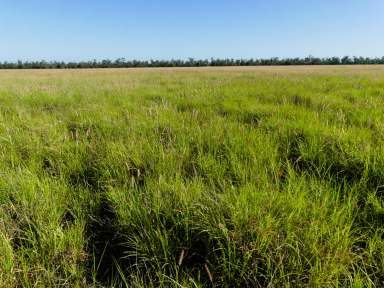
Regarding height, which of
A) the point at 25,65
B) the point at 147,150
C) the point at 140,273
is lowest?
the point at 140,273

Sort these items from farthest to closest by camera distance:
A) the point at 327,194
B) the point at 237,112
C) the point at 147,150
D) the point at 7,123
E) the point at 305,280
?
the point at 237,112 < the point at 7,123 < the point at 147,150 < the point at 327,194 < the point at 305,280

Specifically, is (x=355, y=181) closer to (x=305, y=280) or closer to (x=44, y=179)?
(x=305, y=280)

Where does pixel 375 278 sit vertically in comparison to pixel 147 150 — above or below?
below

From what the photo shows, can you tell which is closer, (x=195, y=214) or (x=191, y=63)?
(x=195, y=214)

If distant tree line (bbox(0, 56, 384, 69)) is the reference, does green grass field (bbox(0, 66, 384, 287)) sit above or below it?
below

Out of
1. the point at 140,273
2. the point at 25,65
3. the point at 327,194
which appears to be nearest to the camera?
the point at 140,273

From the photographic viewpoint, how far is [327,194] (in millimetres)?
1434

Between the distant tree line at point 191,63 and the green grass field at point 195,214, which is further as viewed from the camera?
the distant tree line at point 191,63

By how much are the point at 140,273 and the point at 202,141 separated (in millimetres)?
1479

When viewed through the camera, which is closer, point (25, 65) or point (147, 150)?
point (147, 150)

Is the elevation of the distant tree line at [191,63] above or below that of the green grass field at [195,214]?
above

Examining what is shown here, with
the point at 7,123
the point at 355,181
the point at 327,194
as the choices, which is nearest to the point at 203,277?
the point at 327,194

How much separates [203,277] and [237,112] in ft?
9.95

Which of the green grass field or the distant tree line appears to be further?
the distant tree line
